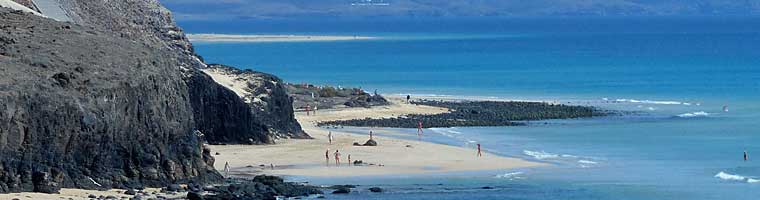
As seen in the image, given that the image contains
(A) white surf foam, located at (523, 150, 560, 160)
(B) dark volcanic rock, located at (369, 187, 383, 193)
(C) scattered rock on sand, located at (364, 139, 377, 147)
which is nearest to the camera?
(B) dark volcanic rock, located at (369, 187, 383, 193)

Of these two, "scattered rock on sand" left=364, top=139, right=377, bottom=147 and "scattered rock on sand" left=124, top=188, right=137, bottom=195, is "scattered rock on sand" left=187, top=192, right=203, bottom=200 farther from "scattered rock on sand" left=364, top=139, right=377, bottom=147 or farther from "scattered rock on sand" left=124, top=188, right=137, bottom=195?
"scattered rock on sand" left=364, top=139, right=377, bottom=147

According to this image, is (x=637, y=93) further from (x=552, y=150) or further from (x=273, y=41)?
(x=273, y=41)

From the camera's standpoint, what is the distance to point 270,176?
40719 mm

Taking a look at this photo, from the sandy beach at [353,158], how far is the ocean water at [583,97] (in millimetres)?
1305

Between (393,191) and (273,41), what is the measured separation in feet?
443

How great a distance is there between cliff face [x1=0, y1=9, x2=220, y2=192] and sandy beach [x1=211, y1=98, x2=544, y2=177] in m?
4.21

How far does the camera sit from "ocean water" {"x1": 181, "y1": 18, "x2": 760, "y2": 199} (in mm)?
41562

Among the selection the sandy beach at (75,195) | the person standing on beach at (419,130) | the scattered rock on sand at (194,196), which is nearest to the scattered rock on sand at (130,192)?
the sandy beach at (75,195)

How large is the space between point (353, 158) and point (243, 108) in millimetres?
3814

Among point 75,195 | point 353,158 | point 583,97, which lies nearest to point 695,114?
point 583,97

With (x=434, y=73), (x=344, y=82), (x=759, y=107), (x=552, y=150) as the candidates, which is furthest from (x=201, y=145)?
(x=434, y=73)

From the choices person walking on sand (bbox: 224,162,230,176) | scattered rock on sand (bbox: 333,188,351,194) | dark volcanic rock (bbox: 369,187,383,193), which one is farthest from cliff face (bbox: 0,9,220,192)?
dark volcanic rock (bbox: 369,187,383,193)

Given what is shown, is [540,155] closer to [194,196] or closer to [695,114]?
[194,196]

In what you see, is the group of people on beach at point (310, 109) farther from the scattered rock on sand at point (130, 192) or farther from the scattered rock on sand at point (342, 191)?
the scattered rock on sand at point (130, 192)
